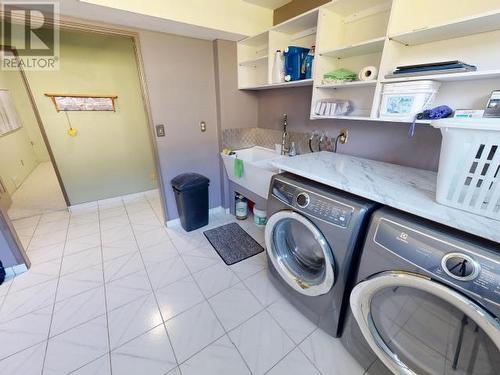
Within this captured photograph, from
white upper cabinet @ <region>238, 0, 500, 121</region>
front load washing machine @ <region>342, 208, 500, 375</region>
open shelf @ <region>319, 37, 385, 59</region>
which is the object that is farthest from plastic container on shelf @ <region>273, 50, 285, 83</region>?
front load washing machine @ <region>342, 208, 500, 375</region>

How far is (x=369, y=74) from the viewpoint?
138 cm

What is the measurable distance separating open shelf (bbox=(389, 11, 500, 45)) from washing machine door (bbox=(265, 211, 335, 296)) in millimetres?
1130

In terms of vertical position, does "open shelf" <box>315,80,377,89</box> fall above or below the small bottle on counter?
above

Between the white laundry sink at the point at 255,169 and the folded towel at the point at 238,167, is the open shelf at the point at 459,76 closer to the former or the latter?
the white laundry sink at the point at 255,169

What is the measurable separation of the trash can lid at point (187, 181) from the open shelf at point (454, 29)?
1.92 metres

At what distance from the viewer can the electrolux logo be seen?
151cm

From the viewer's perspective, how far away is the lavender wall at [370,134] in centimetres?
136

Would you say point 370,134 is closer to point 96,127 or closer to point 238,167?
point 238,167

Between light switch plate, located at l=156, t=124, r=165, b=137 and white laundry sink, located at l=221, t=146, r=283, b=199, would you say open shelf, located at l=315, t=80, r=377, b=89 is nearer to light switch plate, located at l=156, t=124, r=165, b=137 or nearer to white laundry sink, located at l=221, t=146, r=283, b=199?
white laundry sink, located at l=221, t=146, r=283, b=199

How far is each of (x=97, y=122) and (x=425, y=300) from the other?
3.55 meters

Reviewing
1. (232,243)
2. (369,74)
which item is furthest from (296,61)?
(232,243)

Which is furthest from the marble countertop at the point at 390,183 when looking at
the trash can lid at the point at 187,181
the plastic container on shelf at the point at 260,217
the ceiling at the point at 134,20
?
the ceiling at the point at 134,20

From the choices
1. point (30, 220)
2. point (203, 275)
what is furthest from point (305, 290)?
point (30, 220)

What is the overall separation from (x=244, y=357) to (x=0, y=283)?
2.05m
